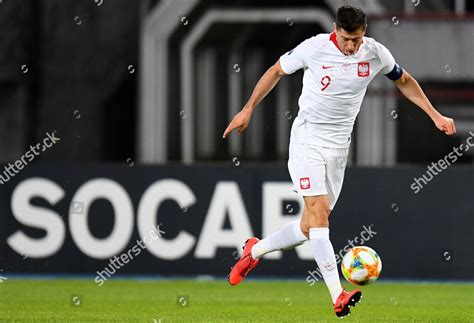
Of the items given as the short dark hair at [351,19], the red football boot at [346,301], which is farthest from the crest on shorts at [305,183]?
the short dark hair at [351,19]

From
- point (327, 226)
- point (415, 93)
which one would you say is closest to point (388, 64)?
point (415, 93)

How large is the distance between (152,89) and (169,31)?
88 cm

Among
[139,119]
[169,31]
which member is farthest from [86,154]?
[169,31]

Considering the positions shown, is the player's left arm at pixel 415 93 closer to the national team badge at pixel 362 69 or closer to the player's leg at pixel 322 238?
the national team badge at pixel 362 69

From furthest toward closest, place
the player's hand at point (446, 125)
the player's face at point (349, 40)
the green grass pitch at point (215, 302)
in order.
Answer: the green grass pitch at point (215, 302)
the player's hand at point (446, 125)
the player's face at point (349, 40)

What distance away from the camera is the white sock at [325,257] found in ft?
28.8

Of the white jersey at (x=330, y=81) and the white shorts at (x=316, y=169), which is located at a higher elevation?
the white jersey at (x=330, y=81)

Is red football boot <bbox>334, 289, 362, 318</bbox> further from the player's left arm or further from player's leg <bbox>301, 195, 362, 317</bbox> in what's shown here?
the player's left arm

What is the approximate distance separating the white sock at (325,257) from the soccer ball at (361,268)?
9cm

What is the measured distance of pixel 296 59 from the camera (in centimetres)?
910

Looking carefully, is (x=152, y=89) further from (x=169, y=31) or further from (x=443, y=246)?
(x=443, y=246)

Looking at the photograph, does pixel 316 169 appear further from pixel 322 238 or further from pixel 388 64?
pixel 388 64

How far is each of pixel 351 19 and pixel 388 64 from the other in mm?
750

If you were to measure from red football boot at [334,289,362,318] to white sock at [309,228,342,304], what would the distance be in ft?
0.46
